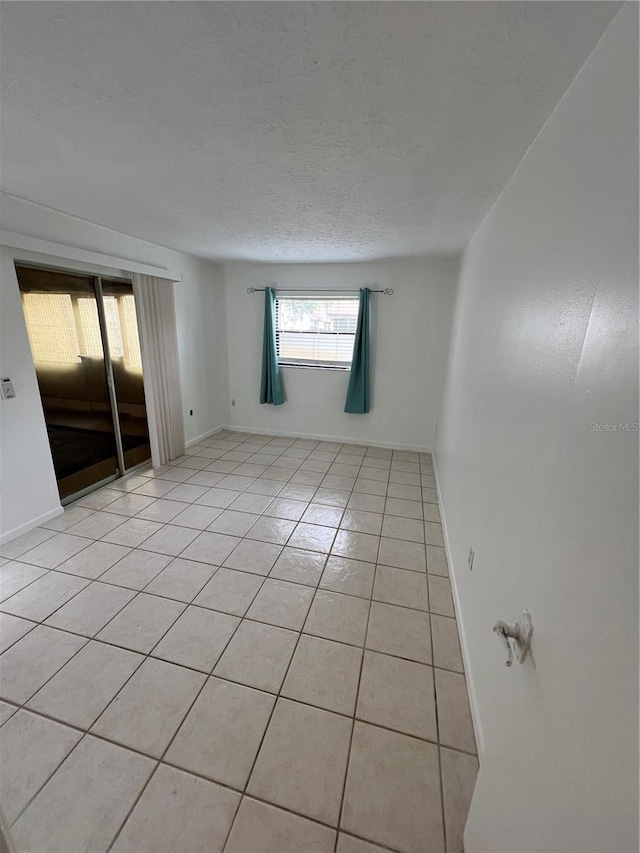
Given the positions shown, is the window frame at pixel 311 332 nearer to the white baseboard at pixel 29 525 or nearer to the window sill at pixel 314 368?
the window sill at pixel 314 368

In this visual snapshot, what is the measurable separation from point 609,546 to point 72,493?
3646 millimetres

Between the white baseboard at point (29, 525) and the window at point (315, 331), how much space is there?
293cm

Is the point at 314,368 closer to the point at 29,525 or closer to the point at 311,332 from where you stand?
the point at 311,332

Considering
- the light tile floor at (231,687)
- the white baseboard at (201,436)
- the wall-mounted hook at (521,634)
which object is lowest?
the light tile floor at (231,687)

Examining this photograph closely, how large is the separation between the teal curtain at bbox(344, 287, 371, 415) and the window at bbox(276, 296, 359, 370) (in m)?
0.16

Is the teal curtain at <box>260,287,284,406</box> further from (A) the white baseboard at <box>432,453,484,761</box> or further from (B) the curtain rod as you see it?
(A) the white baseboard at <box>432,453,484,761</box>

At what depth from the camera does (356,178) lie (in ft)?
5.62

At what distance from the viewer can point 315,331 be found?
14.4 feet

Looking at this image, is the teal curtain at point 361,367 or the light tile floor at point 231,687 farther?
the teal curtain at point 361,367

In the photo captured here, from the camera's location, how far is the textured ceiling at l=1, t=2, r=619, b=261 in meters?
0.83

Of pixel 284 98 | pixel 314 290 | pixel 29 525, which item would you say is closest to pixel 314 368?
pixel 314 290

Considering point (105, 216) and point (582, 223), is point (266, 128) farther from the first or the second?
point (105, 216)

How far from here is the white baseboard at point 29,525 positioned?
2.40 metres

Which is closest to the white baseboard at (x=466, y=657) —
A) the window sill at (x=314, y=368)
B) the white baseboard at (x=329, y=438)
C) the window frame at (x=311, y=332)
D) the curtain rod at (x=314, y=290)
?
the white baseboard at (x=329, y=438)
